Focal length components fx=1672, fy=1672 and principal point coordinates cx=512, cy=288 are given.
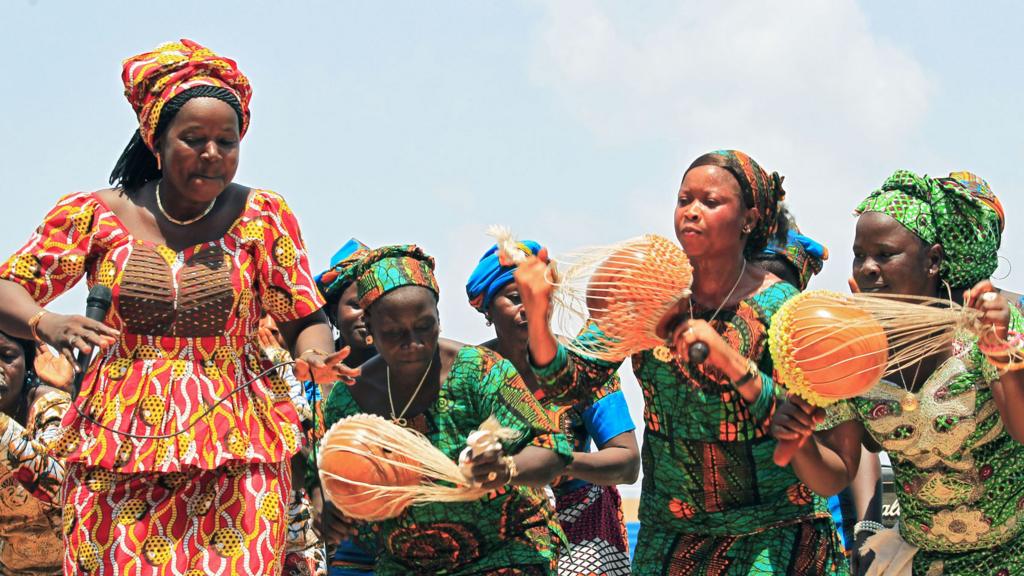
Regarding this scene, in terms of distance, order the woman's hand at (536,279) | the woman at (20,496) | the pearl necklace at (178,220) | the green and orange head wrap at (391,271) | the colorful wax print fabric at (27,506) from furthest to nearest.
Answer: the woman at (20,496)
the colorful wax print fabric at (27,506)
the green and orange head wrap at (391,271)
the pearl necklace at (178,220)
the woman's hand at (536,279)

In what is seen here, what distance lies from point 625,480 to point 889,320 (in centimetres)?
192

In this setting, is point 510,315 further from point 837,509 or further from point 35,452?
point 35,452

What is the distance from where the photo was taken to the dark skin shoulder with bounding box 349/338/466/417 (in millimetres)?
6777

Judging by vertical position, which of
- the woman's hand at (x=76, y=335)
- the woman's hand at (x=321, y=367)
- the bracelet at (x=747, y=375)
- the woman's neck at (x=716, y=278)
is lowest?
the bracelet at (x=747, y=375)

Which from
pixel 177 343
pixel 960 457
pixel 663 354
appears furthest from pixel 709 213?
pixel 177 343

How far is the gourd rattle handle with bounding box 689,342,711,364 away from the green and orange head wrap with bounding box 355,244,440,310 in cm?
171

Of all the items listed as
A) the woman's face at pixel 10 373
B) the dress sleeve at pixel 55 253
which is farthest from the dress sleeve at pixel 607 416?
the woman's face at pixel 10 373

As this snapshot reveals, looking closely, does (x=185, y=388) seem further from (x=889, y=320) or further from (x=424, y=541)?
(x=889, y=320)

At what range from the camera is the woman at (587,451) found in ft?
24.2

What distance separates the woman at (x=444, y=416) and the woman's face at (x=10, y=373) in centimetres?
203

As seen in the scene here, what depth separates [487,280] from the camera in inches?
316

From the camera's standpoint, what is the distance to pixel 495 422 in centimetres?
616

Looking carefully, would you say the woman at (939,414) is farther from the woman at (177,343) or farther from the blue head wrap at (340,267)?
the blue head wrap at (340,267)

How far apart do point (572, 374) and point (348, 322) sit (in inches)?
100
